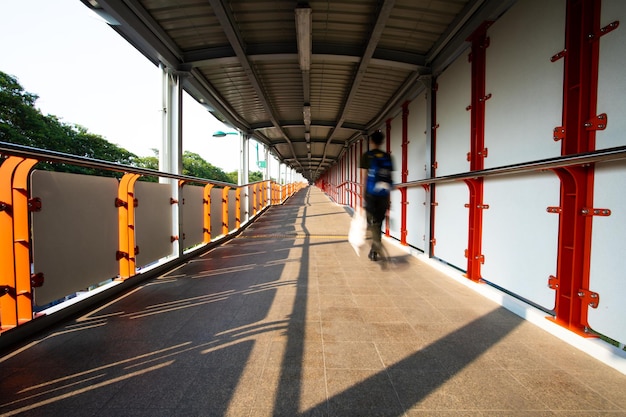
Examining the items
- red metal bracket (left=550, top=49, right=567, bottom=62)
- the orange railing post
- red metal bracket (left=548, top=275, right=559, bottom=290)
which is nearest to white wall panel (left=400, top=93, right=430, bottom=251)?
red metal bracket (left=550, top=49, right=567, bottom=62)

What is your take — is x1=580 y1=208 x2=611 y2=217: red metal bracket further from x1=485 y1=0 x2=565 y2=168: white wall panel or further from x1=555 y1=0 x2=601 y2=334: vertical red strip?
x1=485 y1=0 x2=565 y2=168: white wall panel

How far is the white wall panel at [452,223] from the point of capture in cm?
413

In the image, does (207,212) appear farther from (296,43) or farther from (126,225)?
(296,43)

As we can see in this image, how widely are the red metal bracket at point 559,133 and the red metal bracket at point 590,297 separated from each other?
1.29m

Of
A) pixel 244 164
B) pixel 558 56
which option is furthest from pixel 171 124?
pixel 558 56

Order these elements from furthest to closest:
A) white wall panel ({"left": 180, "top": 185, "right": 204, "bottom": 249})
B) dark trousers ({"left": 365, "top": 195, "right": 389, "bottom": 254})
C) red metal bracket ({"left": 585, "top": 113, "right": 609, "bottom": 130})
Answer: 1. white wall panel ({"left": 180, "top": 185, "right": 204, "bottom": 249})
2. dark trousers ({"left": 365, "top": 195, "right": 389, "bottom": 254})
3. red metal bracket ({"left": 585, "top": 113, "right": 609, "bottom": 130})

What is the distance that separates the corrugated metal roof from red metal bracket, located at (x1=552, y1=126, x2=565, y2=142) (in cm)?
170

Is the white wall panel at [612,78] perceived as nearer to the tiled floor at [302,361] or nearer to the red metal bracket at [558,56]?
the red metal bracket at [558,56]

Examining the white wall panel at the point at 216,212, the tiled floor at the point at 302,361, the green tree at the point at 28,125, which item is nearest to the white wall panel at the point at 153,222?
the tiled floor at the point at 302,361

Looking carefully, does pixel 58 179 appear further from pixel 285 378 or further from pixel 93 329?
pixel 285 378

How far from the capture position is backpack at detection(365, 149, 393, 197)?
12.3ft

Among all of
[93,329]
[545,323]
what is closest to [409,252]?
[545,323]

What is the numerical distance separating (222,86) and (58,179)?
468 centimetres

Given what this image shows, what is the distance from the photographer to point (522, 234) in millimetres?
2980
